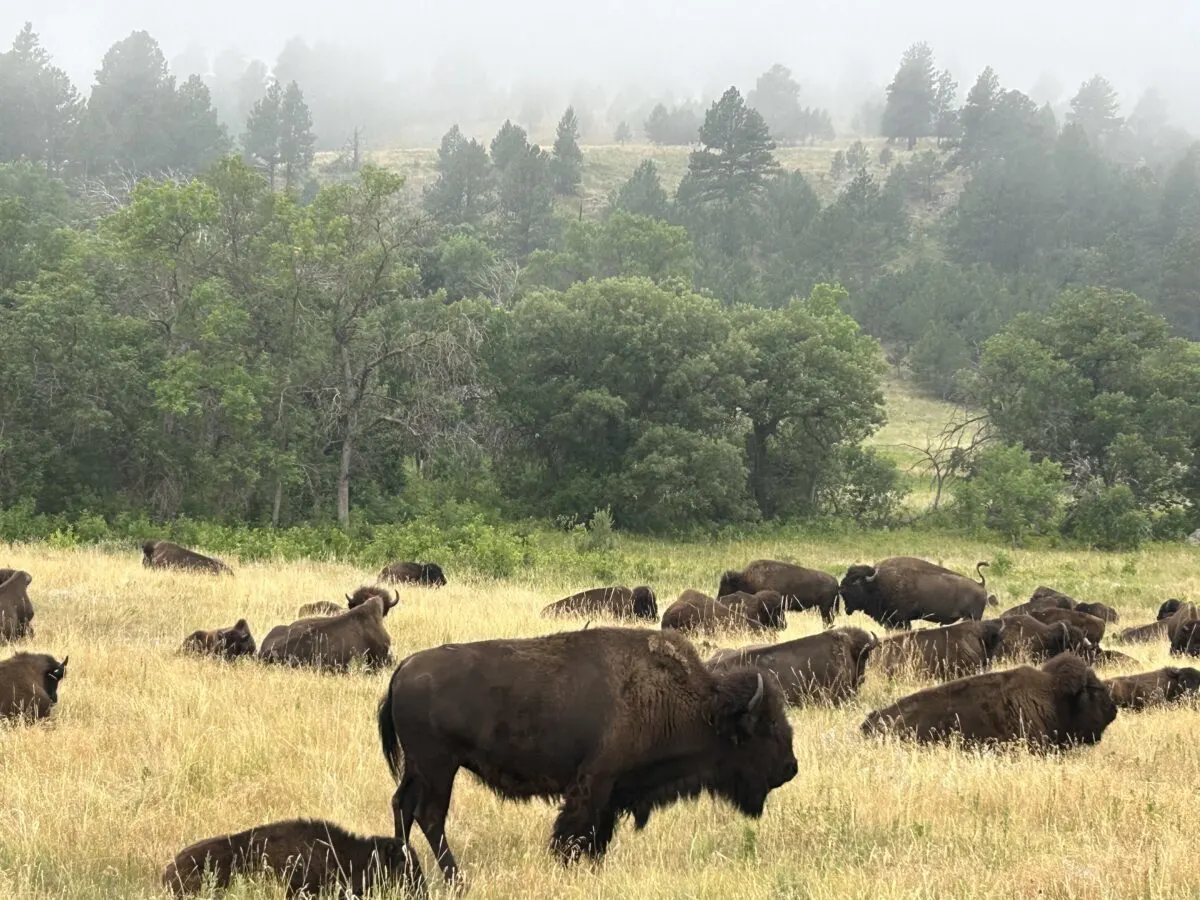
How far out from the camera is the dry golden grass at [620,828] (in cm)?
567

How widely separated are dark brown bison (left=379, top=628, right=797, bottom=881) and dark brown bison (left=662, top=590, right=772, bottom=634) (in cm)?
906

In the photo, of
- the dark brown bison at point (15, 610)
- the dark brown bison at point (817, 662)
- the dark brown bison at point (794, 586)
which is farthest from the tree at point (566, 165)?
the dark brown bison at point (817, 662)

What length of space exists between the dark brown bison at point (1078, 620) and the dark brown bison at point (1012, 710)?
21.2 ft

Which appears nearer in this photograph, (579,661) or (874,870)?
(874,870)

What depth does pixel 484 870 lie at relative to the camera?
6.17 metres

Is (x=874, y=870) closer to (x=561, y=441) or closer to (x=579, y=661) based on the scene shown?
(x=579, y=661)

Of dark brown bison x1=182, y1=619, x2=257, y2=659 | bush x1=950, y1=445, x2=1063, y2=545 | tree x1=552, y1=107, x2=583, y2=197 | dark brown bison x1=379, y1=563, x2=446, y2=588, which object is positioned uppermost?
tree x1=552, y1=107, x2=583, y2=197

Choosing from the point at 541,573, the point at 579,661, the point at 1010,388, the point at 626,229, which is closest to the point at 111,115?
the point at 626,229

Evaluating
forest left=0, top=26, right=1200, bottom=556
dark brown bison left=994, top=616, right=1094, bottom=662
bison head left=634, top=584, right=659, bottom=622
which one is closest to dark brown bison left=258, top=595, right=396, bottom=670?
bison head left=634, top=584, right=659, bottom=622

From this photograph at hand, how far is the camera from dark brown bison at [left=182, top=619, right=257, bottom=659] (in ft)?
41.0

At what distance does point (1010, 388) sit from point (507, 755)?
163 ft

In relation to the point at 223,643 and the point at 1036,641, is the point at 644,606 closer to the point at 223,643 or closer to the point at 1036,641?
the point at 1036,641

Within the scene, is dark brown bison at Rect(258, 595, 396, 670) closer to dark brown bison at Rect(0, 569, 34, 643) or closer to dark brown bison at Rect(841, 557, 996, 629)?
dark brown bison at Rect(0, 569, 34, 643)

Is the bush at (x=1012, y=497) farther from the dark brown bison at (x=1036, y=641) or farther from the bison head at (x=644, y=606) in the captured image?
the dark brown bison at (x=1036, y=641)
